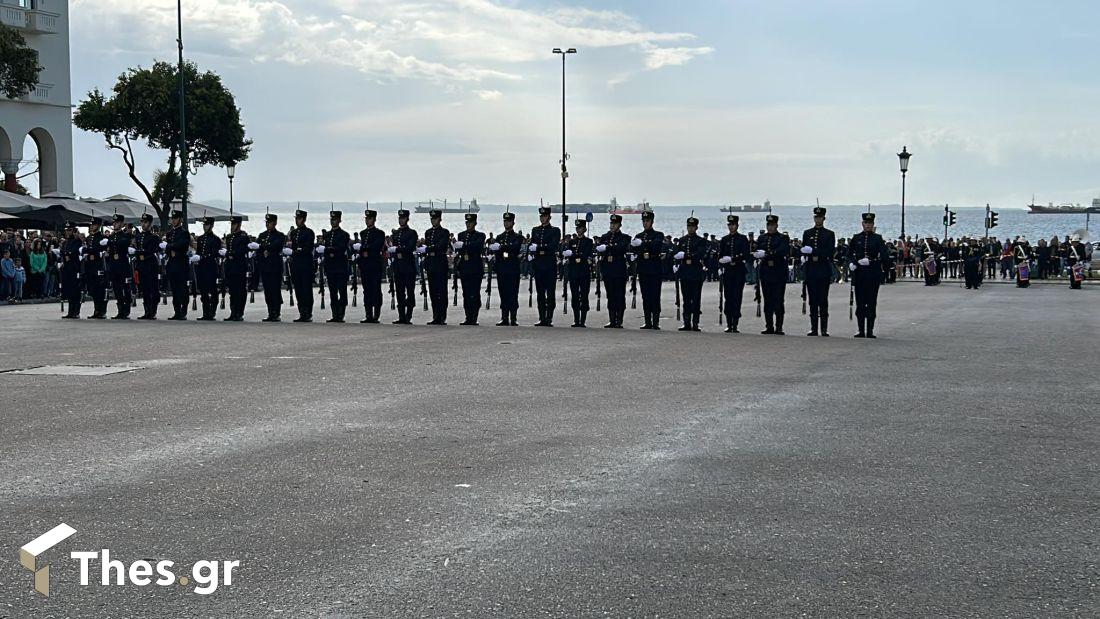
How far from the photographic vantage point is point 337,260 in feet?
76.9

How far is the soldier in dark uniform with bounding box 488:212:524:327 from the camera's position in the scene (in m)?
22.2

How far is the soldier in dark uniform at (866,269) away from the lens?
65.4 ft

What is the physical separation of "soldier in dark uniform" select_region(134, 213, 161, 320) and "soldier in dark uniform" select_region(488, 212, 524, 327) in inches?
250

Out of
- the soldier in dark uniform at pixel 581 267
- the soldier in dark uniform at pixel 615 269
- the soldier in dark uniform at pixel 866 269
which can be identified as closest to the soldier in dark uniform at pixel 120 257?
the soldier in dark uniform at pixel 581 267

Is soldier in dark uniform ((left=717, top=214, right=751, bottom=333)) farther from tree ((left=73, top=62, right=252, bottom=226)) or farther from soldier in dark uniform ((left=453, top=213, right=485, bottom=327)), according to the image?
tree ((left=73, top=62, right=252, bottom=226))

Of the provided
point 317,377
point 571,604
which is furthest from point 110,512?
point 317,377

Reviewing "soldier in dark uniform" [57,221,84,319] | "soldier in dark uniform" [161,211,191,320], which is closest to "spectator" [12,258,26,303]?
"soldier in dark uniform" [57,221,84,319]

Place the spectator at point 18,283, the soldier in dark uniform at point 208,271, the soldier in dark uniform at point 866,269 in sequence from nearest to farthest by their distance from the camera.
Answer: the soldier in dark uniform at point 866,269 → the soldier in dark uniform at point 208,271 → the spectator at point 18,283

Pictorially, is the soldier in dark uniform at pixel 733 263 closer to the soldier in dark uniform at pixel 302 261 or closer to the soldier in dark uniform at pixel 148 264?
the soldier in dark uniform at pixel 302 261

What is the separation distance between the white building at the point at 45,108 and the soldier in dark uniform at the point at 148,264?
34.9m

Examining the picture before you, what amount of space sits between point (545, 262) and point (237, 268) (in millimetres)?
5694

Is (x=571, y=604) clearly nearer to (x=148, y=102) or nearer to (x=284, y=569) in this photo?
(x=284, y=569)

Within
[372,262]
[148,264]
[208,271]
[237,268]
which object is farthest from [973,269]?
[148,264]

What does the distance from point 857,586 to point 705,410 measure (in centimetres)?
527
